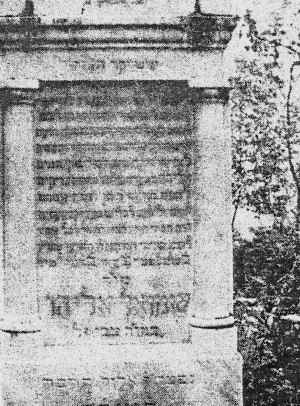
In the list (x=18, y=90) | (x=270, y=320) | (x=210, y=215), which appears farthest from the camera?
(x=270, y=320)

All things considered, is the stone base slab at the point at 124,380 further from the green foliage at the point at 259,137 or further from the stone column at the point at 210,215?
the green foliage at the point at 259,137

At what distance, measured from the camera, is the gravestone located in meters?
6.13

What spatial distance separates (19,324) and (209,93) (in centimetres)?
318

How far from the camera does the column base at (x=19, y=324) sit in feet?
20.2

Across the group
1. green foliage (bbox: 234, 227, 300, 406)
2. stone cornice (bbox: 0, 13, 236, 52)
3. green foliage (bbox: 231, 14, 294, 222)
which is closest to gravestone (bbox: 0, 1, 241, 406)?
stone cornice (bbox: 0, 13, 236, 52)

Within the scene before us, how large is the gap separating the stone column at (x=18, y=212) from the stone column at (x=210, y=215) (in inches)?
69.3

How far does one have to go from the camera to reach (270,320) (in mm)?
8375

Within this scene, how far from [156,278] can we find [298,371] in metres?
2.40

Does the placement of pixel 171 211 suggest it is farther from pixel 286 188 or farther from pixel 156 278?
pixel 286 188

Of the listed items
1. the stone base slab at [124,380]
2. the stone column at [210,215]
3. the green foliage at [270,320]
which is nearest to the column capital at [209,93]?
the stone column at [210,215]

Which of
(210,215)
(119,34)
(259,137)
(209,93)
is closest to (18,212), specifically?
(210,215)

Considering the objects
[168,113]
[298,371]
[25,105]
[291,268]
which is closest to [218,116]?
[168,113]

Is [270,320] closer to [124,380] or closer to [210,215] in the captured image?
[210,215]

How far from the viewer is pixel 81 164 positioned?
639cm
